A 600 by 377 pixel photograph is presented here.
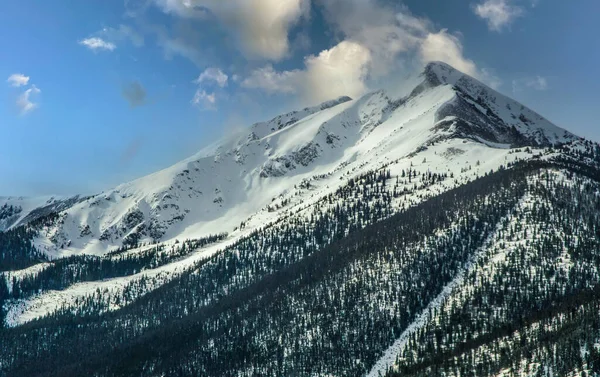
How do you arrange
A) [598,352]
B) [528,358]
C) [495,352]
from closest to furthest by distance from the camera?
1. [598,352]
2. [528,358]
3. [495,352]

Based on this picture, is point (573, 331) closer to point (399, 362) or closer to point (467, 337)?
point (467, 337)

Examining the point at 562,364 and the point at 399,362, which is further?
the point at 399,362

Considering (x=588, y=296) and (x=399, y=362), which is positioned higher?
(x=588, y=296)

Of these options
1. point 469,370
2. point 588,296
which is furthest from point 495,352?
point 588,296

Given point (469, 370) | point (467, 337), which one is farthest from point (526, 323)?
point (469, 370)

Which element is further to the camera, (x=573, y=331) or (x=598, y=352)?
(x=573, y=331)

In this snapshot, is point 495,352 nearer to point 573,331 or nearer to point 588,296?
point 573,331

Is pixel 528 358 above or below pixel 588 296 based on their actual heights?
below

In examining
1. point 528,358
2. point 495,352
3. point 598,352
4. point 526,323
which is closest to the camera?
point 598,352

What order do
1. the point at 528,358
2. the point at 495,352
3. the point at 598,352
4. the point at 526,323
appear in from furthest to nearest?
the point at 526,323, the point at 495,352, the point at 528,358, the point at 598,352
